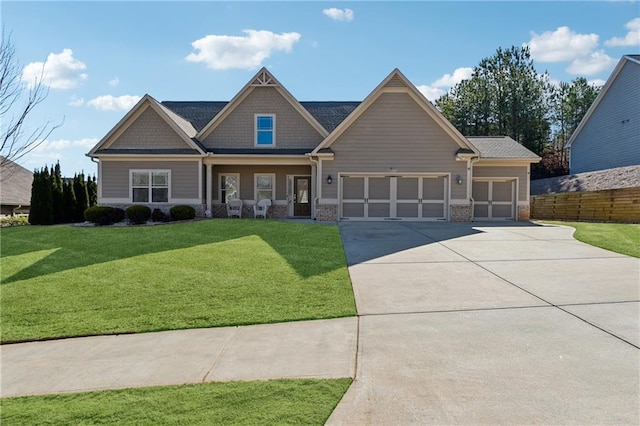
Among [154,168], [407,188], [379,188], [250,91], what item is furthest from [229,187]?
[407,188]

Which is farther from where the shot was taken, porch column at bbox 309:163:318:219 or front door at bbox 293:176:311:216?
front door at bbox 293:176:311:216

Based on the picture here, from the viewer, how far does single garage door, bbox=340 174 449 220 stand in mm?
17656

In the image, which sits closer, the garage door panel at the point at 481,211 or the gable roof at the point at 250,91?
the gable roof at the point at 250,91

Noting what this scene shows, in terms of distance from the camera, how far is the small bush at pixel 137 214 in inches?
654

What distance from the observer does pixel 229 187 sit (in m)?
19.8

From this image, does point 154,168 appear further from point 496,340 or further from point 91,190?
point 496,340

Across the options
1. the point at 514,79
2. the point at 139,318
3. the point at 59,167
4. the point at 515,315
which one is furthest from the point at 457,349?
the point at 514,79

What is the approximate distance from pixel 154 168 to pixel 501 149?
17106mm

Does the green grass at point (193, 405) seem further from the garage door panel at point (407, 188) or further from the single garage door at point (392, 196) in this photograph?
the garage door panel at point (407, 188)

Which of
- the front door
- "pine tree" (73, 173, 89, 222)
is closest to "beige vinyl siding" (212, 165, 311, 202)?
the front door

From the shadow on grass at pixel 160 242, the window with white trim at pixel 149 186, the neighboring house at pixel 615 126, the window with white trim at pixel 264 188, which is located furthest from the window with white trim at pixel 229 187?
the neighboring house at pixel 615 126

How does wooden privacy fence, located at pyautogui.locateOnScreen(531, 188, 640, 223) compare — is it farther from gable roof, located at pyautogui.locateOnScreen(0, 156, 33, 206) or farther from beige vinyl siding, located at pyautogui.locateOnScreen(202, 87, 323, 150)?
gable roof, located at pyautogui.locateOnScreen(0, 156, 33, 206)

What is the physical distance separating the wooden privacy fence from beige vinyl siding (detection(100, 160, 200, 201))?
19572mm

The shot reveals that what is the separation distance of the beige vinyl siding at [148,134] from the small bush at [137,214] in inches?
125
